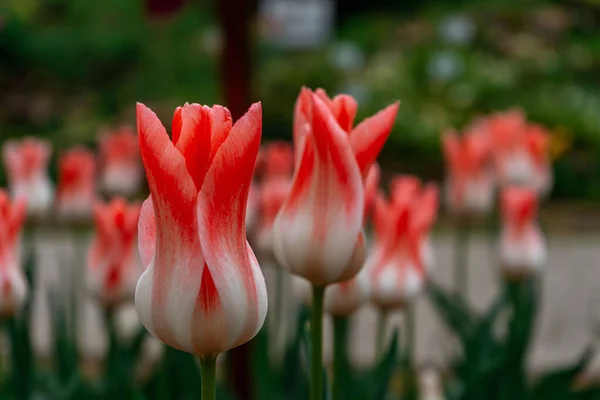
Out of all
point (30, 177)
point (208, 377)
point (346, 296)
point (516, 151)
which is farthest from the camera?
point (516, 151)

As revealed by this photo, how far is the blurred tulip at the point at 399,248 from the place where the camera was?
1.11 m

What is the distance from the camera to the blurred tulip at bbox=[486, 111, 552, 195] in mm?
1819

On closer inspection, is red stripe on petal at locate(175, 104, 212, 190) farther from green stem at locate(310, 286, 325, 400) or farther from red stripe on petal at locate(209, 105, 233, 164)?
green stem at locate(310, 286, 325, 400)

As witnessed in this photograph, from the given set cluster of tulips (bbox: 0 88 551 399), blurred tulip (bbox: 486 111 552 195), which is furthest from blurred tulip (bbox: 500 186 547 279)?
cluster of tulips (bbox: 0 88 551 399)

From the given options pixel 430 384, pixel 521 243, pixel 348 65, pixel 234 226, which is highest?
pixel 234 226

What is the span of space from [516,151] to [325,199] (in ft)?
4.00

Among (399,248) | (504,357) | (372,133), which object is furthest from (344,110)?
(504,357)

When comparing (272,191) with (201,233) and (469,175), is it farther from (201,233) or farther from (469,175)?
(201,233)

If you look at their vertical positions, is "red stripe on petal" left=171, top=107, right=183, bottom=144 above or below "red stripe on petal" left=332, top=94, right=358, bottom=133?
above

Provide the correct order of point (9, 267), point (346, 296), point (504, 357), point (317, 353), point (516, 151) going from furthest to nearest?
point (516, 151) < point (504, 357) < point (9, 267) < point (346, 296) < point (317, 353)

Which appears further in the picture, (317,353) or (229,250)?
(317,353)

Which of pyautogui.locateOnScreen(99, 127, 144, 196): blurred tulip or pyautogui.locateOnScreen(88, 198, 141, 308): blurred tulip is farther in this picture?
pyautogui.locateOnScreen(99, 127, 144, 196): blurred tulip

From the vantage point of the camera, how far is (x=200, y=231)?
528 millimetres

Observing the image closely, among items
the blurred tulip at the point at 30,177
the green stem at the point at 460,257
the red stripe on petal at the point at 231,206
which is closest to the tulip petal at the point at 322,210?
the red stripe on petal at the point at 231,206
